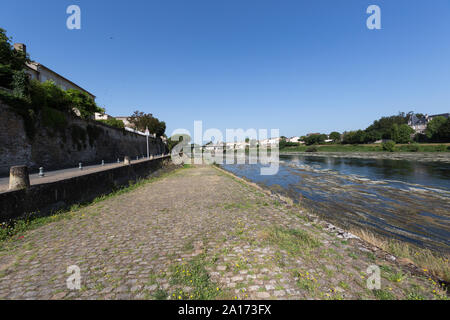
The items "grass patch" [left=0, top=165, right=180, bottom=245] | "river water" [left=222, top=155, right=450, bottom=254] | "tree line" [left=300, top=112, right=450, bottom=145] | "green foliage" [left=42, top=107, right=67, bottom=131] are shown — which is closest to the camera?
"grass patch" [left=0, top=165, right=180, bottom=245]

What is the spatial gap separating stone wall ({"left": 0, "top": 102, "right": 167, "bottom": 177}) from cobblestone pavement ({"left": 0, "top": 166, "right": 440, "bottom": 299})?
395 inches

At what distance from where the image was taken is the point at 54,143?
14.7 meters

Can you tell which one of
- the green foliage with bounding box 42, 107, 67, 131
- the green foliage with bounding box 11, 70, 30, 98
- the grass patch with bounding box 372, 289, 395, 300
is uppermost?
the green foliage with bounding box 11, 70, 30, 98

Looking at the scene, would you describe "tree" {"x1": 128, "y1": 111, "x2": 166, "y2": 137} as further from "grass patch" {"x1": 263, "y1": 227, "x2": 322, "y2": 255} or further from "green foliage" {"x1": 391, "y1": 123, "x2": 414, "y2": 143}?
"green foliage" {"x1": 391, "y1": 123, "x2": 414, "y2": 143}

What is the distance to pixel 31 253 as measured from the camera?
4.03 metres

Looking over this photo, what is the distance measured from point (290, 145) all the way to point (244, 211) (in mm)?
113226

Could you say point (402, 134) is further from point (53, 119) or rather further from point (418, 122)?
point (53, 119)

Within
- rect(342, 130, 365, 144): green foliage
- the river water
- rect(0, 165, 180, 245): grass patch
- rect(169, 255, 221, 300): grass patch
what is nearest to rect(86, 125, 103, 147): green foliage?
rect(0, 165, 180, 245): grass patch

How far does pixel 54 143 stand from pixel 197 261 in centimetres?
1775

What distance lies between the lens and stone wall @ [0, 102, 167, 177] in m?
11.4

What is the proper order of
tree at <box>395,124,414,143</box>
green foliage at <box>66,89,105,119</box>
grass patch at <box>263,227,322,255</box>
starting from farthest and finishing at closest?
tree at <box>395,124,414,143</box>, green foliage at <box>66,89,105,119</box>, grass patch at <box>263,227,322,255</box>

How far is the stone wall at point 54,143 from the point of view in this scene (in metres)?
11.4

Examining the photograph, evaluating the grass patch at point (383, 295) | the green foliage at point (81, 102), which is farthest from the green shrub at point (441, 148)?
the green foliage at point (81, 102)
